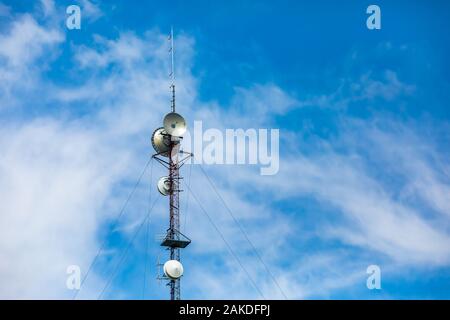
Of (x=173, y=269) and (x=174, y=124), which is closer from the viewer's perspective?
(x=173, y=269)

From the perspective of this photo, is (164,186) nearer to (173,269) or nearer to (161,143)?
(161,143)

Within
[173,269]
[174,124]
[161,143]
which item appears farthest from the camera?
[161,143]

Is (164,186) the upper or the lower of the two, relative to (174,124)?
lower

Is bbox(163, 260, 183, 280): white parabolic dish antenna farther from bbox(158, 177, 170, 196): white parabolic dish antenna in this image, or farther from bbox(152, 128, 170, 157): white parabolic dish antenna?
bbox(152, 128, 170, 157): white parabolic dish antenna

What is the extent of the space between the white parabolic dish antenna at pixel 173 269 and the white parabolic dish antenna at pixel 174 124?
830 centimetres

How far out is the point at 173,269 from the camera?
4628cm

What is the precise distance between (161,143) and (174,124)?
1.61 m

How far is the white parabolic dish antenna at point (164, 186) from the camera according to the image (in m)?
49.2

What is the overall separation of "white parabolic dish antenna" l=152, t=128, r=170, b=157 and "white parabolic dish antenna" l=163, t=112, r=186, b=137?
0.59 meters

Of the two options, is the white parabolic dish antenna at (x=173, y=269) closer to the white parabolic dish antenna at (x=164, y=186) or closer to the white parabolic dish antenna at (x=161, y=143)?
the white parabolic dish antenna at (x=164, y=186)

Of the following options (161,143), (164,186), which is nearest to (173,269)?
(164,186)
